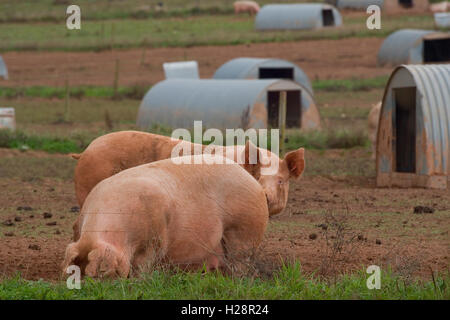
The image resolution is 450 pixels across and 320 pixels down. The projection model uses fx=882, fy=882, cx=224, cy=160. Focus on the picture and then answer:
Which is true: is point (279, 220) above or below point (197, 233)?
below

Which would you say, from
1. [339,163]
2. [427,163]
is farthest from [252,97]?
[427,163]

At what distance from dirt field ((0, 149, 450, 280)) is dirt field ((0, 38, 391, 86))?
15.3 meters

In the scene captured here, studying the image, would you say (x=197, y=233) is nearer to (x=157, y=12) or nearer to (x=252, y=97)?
(x=252, y=97)

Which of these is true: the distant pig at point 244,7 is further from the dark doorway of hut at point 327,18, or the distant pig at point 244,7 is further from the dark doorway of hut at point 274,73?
the dark doorway of hut at point 274,73

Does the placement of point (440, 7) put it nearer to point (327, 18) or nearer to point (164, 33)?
point (327, 18)

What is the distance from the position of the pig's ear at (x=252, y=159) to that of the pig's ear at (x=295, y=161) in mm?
357

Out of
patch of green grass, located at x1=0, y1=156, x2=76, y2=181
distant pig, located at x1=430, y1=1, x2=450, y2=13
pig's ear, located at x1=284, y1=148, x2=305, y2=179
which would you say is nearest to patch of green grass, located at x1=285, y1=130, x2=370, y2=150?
patch of green grass, located at x1=0, y1=156, x2=76, y2=181

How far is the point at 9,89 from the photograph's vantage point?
27906 mm

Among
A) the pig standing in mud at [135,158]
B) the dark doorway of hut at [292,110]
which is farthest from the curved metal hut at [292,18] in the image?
the pig standing in mud at [135,158]

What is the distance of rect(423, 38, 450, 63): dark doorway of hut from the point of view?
34.4 meters

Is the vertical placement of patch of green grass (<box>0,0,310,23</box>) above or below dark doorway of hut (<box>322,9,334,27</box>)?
above

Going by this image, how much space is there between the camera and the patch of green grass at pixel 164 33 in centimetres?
3688

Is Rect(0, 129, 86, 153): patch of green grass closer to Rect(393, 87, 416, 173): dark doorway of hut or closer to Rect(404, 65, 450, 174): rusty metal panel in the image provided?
Rect(393, 87, 416, 173): dark doorway of hut

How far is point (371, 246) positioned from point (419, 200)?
358cm
